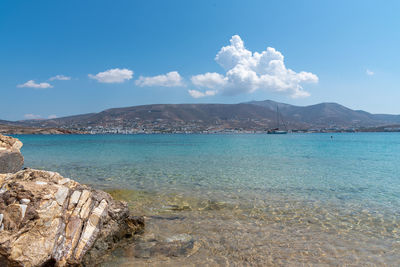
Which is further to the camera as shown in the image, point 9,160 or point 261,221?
point 9,160

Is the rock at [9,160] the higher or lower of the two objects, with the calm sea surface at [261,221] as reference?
higher

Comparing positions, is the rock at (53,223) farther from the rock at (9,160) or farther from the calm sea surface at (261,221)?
the rock at (9,160)

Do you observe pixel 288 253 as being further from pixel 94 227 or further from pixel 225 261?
pixel 94 227

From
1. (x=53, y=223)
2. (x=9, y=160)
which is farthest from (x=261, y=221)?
(x=9, y=160)

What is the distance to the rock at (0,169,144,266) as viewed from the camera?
5293 mm

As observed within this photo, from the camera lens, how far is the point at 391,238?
309 inches

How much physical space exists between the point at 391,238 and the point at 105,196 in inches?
364

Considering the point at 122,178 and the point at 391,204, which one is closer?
the point at 391,204

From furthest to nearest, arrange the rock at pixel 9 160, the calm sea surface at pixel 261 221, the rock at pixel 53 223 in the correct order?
1. the rock at pixel 9 160
2. the calm sea surface at pixel 261 221
3. the rock at pixel 53 223

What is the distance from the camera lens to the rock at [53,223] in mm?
5293

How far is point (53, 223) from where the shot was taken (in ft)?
19.1

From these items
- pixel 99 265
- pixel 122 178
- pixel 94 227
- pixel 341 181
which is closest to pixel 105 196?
pixel 94 227

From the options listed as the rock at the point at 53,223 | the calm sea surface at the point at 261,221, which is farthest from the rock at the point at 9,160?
the rock at the point at 53,223

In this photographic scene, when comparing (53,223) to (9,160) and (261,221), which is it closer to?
(261,221)
